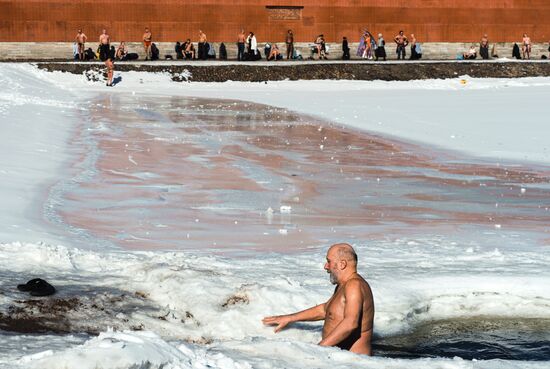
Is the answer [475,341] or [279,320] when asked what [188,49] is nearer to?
[475,341]

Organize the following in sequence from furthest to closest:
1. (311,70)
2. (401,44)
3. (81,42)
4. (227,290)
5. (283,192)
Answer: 1. (401,44)
2. (81,42)
3. (311,70)
4. (283,192)
5. (227,290)

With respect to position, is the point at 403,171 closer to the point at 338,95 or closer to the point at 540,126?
the point at 540,126

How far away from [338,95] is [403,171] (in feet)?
75.3

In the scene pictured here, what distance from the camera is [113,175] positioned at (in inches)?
705

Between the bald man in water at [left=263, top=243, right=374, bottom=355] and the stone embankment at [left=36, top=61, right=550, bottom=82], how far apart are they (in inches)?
1465

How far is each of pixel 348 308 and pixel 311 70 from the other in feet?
130

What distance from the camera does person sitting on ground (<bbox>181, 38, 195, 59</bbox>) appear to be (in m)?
52.2

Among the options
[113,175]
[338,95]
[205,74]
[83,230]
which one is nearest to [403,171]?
[113,175]

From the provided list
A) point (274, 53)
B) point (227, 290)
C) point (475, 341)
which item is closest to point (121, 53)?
point (274, 53)

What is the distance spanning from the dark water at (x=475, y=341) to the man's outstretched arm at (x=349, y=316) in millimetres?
1080

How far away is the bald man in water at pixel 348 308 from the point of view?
315 inches

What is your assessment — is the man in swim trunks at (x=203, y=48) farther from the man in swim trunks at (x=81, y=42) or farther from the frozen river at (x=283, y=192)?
the frozen river at (x=283, y=192)

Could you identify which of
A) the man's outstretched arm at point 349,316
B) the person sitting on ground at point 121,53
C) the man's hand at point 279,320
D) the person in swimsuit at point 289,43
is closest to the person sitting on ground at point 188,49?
the person sitting on ground at point 121,53

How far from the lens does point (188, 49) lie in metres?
Answer: 52.2
